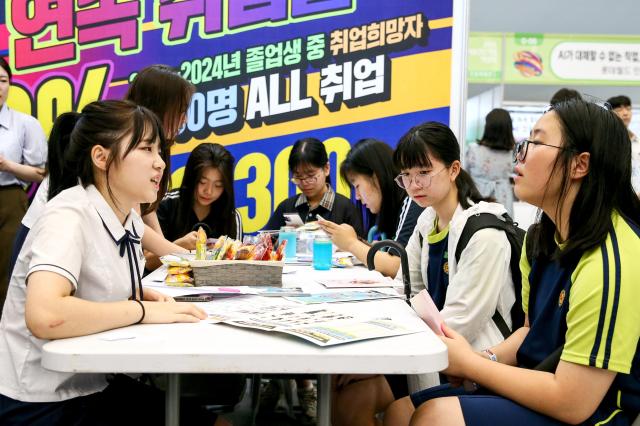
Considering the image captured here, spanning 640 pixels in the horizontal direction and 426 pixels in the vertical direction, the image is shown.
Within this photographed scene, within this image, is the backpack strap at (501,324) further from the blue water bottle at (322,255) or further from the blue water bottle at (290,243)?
the blue water bottle at (290,243)

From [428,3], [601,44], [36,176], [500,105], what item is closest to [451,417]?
[36,176]

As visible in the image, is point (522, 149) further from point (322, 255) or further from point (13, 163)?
point (13, 163)

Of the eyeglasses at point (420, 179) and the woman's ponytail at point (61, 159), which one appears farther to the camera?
the eyeglasses at point (420, 179)

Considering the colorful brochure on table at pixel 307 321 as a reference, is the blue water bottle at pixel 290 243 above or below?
above

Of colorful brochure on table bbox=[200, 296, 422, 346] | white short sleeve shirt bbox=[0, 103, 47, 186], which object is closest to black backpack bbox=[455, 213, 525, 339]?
colorful brochure on table bbox=[200, 296, 422, 346]

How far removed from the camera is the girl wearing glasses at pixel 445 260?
1.73 meters

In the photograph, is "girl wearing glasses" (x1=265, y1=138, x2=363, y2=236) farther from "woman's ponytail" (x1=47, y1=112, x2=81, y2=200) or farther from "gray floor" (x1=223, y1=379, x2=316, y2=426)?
"woman's ponytail" (x1=47, y1=112, x2=81, y2=200)

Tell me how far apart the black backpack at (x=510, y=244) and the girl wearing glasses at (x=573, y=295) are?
1.11 ft

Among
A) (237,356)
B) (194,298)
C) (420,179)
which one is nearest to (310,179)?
(420,179)

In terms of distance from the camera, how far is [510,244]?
1775mm

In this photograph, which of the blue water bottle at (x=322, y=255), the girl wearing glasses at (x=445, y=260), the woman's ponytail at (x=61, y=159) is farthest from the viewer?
the blue water bottle at (x=322, y=255)

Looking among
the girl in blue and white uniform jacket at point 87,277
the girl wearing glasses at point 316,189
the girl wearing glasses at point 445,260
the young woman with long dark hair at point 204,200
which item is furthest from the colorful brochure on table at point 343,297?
the girl wearing glasses at point 316,189

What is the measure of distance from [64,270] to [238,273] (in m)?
0.79

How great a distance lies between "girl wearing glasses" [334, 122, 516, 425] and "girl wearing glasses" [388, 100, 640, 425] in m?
0.29
